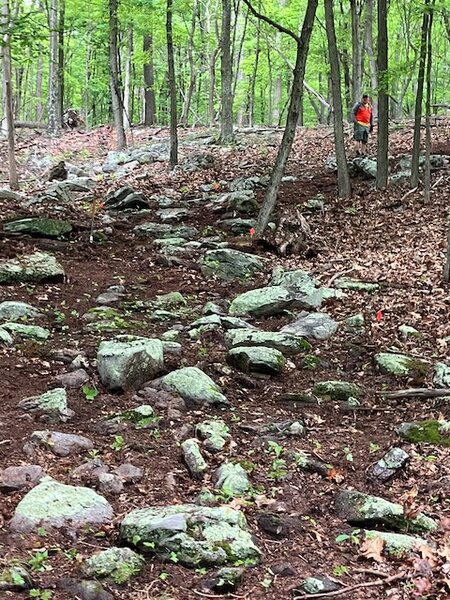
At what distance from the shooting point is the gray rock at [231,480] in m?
4.24

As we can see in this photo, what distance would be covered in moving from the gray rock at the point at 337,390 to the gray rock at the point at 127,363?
1.56m

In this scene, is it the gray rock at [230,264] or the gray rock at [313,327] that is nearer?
the gray rock at [313,327]

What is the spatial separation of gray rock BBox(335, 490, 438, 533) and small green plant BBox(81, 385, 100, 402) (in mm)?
2352

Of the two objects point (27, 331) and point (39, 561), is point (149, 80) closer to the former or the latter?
point (27, 331)

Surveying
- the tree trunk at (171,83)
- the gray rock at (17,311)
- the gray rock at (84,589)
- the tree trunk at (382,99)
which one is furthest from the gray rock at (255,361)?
the tree trunk at (171,83)

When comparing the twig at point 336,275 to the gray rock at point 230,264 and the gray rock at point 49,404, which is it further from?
the gray rock at point 49,404

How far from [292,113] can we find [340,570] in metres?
9.01

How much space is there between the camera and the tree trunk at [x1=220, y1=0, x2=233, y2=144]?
1761 cm

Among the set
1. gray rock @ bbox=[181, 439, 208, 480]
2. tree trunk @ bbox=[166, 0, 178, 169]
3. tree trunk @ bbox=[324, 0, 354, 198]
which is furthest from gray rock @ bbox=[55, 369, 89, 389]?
tree trunk @ bbox=[166, 0, 178, 169]

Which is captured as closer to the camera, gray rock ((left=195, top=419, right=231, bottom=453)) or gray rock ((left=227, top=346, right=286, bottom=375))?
gray rock ((left=195, top=419, right=231, bottom=453))

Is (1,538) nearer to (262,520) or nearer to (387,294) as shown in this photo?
(262,520)

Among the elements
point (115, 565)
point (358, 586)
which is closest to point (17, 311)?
point (115, 565)

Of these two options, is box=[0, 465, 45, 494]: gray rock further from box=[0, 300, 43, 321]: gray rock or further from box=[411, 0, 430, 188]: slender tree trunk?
box=[411, 0, 430, 188]: slender tree trunk

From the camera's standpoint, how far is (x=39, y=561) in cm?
331
